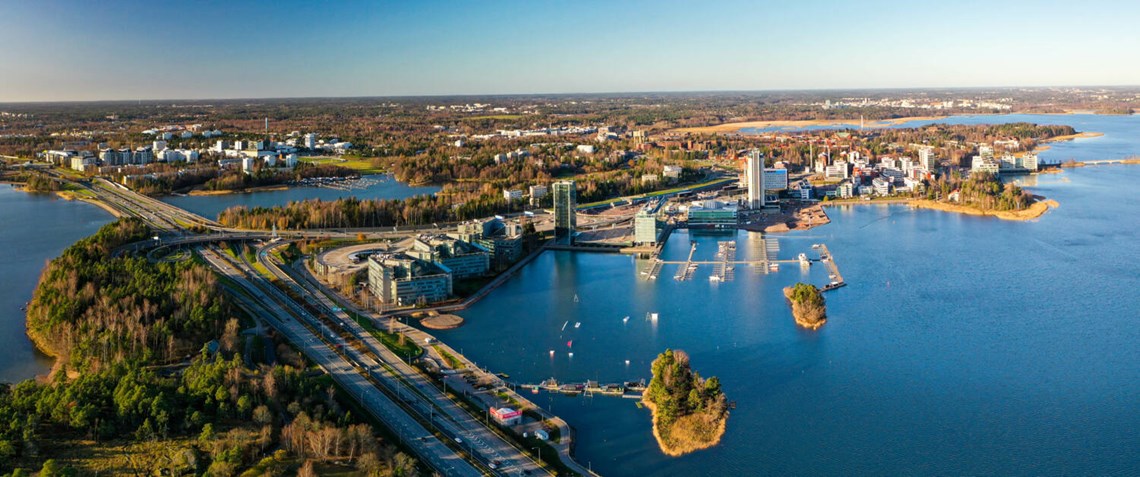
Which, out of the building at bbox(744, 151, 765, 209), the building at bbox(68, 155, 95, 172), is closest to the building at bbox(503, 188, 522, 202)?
the building at bbox(744, 151, 765, 209)

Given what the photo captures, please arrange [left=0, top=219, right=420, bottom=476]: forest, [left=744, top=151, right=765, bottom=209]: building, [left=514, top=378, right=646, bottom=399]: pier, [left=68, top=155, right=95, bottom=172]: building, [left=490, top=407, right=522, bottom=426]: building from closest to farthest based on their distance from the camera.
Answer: [left=0, top=219, right=420, bottom=476]: forest
[left=490, top=407, right=522, bottom=426]: building
[left=514, top=378, right=646, bottom=399]: pier
[left=744, top=151, right=765, bottom=209]: building
[left=68, top=155, right=95, bottom=172]: building

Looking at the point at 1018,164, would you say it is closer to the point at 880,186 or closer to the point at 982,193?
the point at 880,186

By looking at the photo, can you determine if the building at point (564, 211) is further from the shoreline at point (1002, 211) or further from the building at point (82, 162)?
the building at point (82, 162)

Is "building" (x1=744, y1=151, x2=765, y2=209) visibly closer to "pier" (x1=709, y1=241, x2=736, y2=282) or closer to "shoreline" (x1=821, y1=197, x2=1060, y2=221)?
Result: "shoreline" (x1=821, y1=197, x2=1060, y2=221)

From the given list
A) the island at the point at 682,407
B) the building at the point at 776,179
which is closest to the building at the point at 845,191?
the building at the point at 776,179

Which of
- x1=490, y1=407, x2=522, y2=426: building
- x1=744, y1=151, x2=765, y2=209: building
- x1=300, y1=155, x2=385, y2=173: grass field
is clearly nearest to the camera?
x1=490, y1=407, x2=522, y2=426: building

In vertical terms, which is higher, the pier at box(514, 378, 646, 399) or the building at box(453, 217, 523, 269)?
the building at box(453, 217, 523, 269)

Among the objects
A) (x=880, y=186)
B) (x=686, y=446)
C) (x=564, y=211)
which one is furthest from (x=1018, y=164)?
(x=686, y=446)
